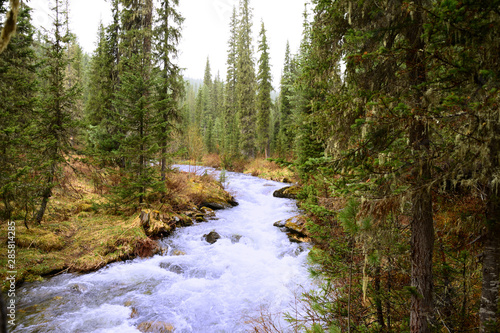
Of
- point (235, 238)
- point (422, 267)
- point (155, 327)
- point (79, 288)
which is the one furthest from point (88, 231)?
point (422, 267)

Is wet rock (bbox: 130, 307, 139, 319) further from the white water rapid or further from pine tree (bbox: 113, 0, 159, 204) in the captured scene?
pine tree (bbox: 113, 0, 159, 204)

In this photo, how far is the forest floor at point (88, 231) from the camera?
7.08 metres

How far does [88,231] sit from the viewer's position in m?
8.74

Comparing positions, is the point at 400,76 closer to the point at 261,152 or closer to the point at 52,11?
the point at 52,11

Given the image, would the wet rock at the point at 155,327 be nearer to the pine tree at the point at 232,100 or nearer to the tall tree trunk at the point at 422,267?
the tall tree trunk at the point at 422,267

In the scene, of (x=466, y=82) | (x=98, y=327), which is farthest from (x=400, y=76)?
(x=98, y=327)

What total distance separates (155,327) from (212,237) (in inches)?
196

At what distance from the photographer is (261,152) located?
34344 millimetres

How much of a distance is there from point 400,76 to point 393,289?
3.40 meters

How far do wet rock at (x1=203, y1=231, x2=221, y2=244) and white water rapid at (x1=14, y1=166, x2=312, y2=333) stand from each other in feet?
0.61

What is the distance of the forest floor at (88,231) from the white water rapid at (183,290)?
0.41 meters

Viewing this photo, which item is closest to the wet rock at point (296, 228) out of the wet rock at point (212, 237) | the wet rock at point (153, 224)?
the wet rock at point (212, 237)

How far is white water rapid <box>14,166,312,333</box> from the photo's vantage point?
564 centimetres

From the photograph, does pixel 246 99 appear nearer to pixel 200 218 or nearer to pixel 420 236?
pixel 200 218
